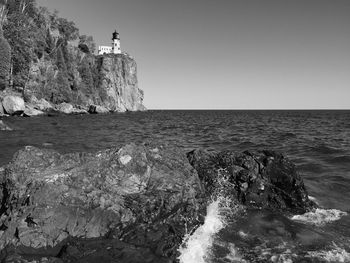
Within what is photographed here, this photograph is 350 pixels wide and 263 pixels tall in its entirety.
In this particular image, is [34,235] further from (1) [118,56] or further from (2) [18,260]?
(1) [118,56]

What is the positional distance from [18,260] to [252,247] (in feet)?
18.0

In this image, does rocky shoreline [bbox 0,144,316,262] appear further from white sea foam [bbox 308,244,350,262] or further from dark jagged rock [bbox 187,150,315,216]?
white sea foam [bbox 308,244,350,262]

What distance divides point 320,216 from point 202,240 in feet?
14.8

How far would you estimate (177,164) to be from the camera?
30.2 ft

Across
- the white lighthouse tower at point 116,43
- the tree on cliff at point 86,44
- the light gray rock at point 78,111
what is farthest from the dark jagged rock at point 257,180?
the white lighthouse tower at point 116,43

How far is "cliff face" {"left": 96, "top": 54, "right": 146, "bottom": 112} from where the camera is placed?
117175mm

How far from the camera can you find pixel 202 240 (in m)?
7.61

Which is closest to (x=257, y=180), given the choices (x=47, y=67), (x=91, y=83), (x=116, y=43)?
(x=47, y=67)

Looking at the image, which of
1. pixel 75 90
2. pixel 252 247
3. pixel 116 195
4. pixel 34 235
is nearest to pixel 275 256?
pixel 252 247

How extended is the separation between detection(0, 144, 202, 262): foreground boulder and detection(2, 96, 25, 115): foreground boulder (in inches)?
2090

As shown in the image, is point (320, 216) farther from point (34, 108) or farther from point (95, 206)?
point (34, 108)

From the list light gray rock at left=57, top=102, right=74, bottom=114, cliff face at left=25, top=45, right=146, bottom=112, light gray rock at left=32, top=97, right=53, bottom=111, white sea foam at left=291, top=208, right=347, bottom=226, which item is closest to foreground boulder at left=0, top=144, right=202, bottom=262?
white sea foam at left=291, top=208, right=347, bottom=226

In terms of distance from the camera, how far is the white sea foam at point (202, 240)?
269 inches

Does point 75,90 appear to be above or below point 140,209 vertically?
above
